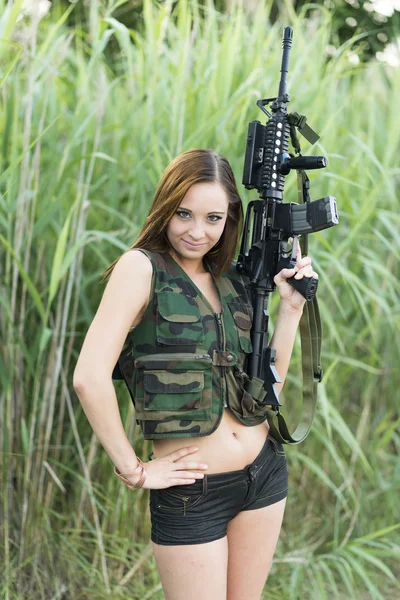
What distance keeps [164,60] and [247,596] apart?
1.85 metres

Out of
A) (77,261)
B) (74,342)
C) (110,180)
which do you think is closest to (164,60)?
(110,180)

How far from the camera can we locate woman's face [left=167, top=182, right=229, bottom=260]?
1687 millimetres

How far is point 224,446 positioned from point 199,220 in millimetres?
520

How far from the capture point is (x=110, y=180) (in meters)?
2.64

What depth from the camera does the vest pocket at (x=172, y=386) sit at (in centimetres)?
169

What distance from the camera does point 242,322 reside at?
6.01 ft

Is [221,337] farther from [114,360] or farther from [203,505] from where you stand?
[203,505]

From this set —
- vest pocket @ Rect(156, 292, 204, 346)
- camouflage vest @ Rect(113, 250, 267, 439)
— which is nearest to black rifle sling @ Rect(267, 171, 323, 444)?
camouflage vest @ Rect(113, 250, 267, 439)

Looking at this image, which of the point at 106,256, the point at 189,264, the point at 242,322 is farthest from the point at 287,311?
the point at 106,256

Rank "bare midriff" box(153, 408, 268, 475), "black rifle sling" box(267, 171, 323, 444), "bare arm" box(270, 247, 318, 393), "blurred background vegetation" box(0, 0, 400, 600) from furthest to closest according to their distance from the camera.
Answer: "blurred background vegetation" box(0, 0, 400, 600), "black rifle sling" box(267, 171, 323, 444), "bare arm" box(270, 247, 318, 393), "bare midriff" box(153, 408, 268, 475)

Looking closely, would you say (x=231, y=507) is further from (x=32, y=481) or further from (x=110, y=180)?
(x=110, y=180)

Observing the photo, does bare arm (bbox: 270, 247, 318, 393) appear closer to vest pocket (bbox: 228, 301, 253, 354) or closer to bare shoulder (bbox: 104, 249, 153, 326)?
vest pocket (bbox: 228, 301, 253, 354)

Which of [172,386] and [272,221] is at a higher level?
[272,221]

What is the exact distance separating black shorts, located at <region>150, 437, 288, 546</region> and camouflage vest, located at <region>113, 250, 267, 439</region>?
0.13 m
